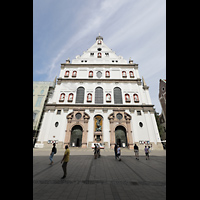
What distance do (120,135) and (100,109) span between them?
6.10m

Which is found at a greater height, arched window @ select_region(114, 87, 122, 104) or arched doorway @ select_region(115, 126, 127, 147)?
arched window @ select_region(114, 87, 122, 104)

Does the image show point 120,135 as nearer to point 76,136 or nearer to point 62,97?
point 76,136

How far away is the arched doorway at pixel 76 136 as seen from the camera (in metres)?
19.3

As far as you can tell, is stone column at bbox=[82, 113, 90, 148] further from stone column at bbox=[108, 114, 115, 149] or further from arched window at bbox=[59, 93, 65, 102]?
→ arched window at bbox=[59, 93, 65, 102]

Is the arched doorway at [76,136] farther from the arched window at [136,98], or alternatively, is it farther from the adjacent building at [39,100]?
the arched window at [136,98]

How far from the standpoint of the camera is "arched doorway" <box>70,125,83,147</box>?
19300 mm

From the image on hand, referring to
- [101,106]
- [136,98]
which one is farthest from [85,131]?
[136,98]

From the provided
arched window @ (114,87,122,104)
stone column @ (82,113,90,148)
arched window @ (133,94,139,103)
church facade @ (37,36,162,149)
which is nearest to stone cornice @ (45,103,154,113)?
church facade @ (37,36,162,149)

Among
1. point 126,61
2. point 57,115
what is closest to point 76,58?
point 126,61

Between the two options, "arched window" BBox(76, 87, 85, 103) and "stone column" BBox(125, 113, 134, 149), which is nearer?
"stone column" BBox(125, 113, 134, 149)
